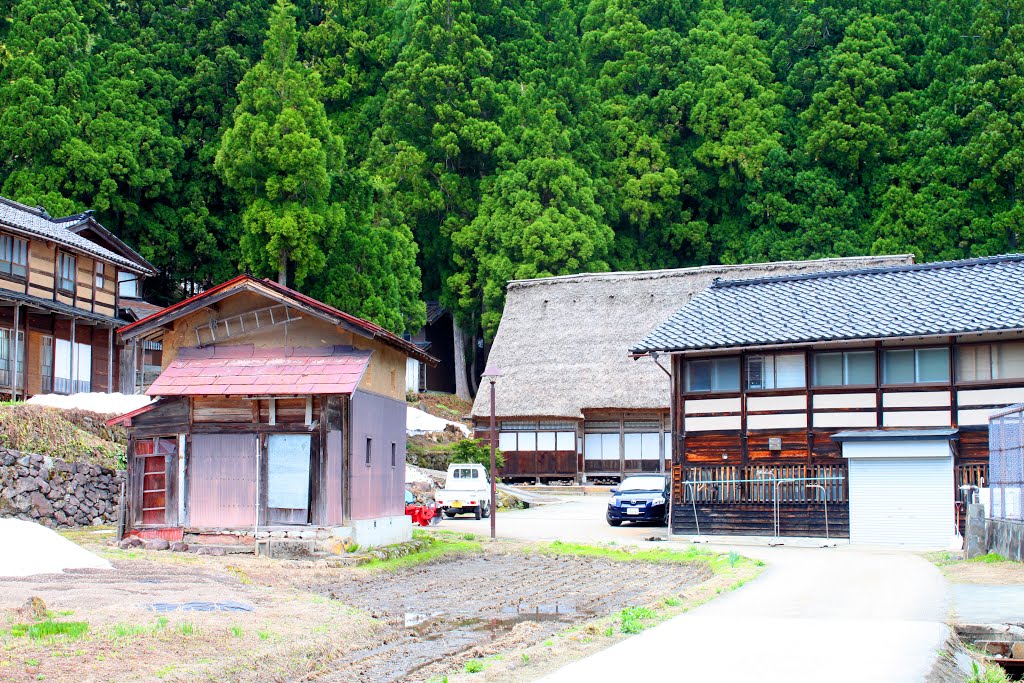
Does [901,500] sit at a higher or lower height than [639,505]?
higher

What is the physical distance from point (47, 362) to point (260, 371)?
1756cm

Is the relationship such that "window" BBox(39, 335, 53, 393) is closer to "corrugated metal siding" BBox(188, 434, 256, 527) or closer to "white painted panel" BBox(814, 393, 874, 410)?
"corrugated metal siding" BBox(188, 434, 256, 527)

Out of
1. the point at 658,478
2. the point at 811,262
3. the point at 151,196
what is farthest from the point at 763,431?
the point at 151,196

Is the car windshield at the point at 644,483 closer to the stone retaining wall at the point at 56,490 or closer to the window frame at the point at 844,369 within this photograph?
the window frame at the point at 844,369

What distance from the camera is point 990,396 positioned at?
24.5 meters

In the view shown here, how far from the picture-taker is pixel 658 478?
1219 inches

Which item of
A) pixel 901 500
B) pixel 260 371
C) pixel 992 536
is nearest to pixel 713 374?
pixel 901 500

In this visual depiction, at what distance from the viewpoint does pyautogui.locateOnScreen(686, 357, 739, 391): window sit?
2681 centimetres

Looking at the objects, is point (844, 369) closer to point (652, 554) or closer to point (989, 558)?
Result: point (652, 554)

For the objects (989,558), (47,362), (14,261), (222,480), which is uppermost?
(14,261)

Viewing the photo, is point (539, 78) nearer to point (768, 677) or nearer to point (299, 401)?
point (299, 401)

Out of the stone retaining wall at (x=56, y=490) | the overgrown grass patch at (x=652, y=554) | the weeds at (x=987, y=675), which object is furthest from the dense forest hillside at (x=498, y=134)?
the weeds at (x=987, y=675)

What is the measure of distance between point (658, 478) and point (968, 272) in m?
9.41

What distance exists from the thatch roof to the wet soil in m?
20.1
